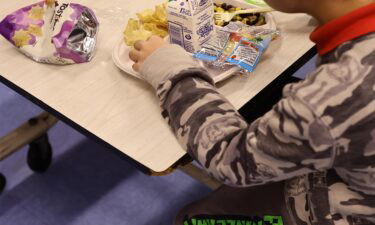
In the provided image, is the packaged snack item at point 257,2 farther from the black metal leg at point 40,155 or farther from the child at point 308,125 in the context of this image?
the black metal leg at point 40,155

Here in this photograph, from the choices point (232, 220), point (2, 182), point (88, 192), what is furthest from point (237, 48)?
point (2, 182)

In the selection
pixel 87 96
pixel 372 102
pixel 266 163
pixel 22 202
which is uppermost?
pixel 372 102

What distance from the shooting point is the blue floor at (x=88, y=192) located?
1413mm

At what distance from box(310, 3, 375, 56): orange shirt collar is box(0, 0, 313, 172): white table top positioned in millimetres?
205

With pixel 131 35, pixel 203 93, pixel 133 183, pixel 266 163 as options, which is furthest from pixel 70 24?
pixel 133 183

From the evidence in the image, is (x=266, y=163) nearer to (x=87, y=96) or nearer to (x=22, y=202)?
(x=87, y=96)

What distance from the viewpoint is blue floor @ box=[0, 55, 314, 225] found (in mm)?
1413

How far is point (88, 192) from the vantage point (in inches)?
58.3

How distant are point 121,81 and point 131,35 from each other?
0.39 feet

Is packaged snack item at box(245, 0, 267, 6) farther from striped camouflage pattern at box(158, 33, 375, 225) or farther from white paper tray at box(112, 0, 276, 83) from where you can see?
striped camouflage pattern at box(158, 33, 375, 225)

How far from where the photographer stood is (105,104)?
789 millimetres

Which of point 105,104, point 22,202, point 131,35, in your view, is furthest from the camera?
point 22,202

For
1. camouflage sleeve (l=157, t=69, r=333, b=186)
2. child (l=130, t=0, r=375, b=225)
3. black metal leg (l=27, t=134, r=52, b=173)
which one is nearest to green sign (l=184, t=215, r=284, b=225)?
child (l=130, t=0, r=375, b=225)

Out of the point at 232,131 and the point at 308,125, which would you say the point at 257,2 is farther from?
the point at 308,125
